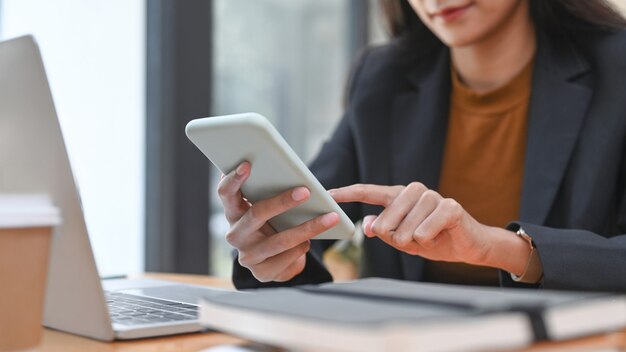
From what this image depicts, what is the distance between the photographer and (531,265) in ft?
3.35

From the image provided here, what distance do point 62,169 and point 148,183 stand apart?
1435mm

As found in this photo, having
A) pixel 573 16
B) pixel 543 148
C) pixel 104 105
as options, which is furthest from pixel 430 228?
pixel 104 105

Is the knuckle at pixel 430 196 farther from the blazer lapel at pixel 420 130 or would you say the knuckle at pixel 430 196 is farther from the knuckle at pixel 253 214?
the blazer lapel at pixel 420 130

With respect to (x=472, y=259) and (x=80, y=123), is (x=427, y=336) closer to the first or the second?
(x=472, y=259)

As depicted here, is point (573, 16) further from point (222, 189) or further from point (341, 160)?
point (222, 189)

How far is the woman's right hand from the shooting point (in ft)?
2.97

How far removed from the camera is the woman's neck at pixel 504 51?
1.49 m

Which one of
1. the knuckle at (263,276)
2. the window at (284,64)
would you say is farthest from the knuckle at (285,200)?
the window at (284,64)

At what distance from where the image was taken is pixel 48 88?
703mm

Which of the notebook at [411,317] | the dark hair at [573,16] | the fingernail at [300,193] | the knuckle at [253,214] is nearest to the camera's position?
the notebook at [411,317]

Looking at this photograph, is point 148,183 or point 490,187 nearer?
point 490,187

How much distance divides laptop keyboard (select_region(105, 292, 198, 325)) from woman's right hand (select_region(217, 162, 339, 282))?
15 centimetres

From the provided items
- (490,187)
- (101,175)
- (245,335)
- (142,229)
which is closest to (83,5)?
(101,175)

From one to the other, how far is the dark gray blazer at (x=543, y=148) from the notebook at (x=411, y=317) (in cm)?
49
